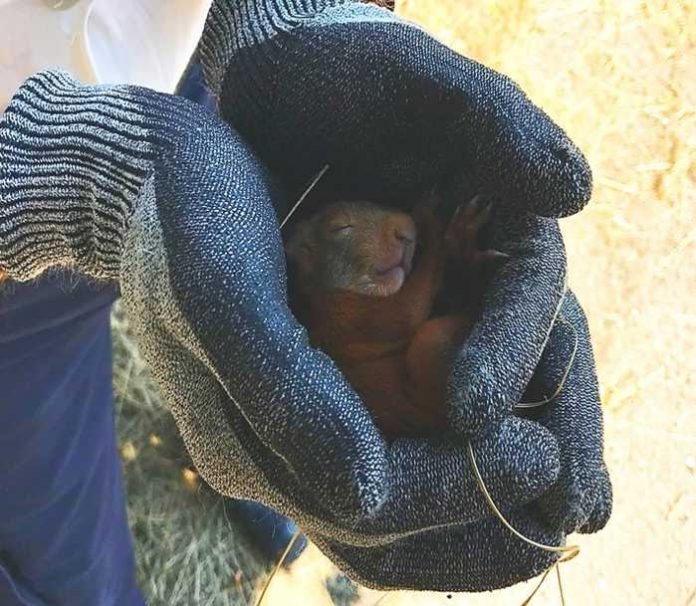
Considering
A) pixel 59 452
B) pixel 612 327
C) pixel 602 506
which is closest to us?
pixel 602 506

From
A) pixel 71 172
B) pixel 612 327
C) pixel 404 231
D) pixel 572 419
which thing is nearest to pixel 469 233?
pixel 404 231

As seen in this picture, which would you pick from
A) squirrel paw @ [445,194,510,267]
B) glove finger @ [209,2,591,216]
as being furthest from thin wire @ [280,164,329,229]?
squirrel paw @ [445,194,510,267]

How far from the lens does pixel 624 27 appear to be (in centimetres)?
155

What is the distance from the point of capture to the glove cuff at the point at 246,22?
2.31ft

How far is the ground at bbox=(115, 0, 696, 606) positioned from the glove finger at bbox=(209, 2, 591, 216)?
2.25 feet

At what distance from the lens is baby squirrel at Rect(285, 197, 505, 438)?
0.68 m

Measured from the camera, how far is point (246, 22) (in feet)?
2.35

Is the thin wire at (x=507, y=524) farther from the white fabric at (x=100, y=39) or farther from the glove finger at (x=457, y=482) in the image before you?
the white fabric at (x=100, y=39)

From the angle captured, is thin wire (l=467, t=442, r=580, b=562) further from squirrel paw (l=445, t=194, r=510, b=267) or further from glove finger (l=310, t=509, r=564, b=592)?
squirrel paw (l=445, t=194, r=510, b=267)

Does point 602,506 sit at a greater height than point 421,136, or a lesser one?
lesser

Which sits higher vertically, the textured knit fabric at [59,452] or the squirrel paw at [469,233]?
the squirrel paw at [469,233]

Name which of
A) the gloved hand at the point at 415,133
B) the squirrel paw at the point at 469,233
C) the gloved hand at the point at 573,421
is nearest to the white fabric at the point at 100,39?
the gloved hand at the point at 415,133

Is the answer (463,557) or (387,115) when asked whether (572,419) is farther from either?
(387,115)

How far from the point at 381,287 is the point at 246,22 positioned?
9.3 inches
